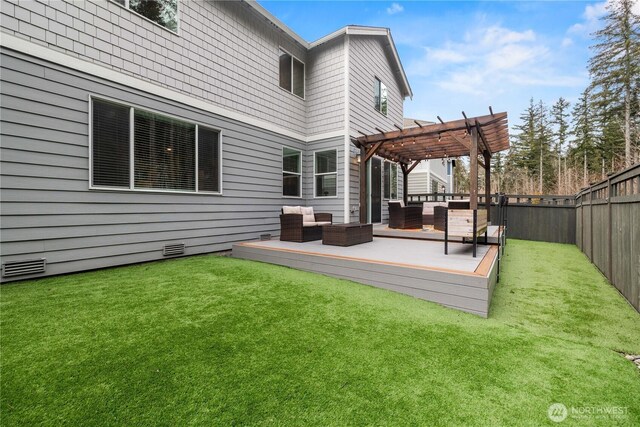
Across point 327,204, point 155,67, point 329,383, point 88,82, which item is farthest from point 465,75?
point 329,383

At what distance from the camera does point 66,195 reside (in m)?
3.99

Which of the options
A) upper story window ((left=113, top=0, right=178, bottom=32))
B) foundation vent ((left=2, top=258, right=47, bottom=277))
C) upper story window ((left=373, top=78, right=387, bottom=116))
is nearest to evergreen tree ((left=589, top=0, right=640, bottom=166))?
upper story window ((left=373, top=78, right=387, bottom=116))

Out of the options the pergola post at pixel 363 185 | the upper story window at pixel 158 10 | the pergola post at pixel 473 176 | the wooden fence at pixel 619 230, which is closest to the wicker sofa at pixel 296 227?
the pergola post at pixel 363 185

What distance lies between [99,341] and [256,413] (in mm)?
1506

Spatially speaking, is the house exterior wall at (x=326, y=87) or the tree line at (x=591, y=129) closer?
the house exterior wall at (x=326, y=87)

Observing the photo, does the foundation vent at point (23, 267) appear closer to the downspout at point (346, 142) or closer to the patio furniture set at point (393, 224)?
the patio furniture set at point (393, 224)

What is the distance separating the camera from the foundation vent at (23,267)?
3508mm

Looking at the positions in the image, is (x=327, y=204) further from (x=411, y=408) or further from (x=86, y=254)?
(x=411, y=408)

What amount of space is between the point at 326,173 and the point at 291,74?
3.06 m

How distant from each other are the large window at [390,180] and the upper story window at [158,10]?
23.4ft

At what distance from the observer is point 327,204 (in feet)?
26.3

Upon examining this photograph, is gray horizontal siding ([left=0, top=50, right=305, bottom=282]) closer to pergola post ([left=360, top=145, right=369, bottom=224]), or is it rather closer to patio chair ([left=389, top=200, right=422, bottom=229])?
pergola post ([left=360, top=145, right=369, bottom=224])

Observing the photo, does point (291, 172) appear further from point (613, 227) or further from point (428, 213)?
point (613, 227)

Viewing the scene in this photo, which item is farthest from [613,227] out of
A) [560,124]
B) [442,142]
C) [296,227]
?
[560,124]
